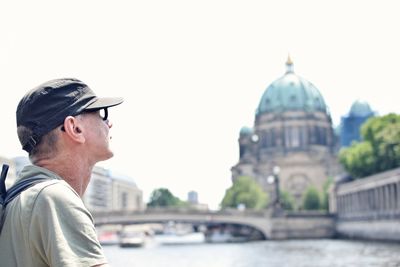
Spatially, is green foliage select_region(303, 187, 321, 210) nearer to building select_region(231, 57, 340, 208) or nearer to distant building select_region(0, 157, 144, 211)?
building select_region(231, 57, 340, 208)

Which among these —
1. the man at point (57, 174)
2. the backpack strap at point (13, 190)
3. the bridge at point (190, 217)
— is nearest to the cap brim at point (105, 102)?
the man at point (57, 174)

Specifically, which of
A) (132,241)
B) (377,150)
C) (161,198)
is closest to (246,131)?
(161,198)

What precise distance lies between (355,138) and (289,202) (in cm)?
3641

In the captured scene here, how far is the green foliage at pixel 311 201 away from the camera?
333 ft

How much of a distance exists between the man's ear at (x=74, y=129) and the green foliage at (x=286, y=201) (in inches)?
4047

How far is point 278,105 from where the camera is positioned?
127438 mm

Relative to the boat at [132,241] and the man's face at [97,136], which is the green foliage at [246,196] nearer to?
the boat at [132,241]

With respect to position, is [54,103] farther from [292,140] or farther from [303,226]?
[292,140]

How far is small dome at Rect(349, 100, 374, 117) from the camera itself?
139875 millimetres

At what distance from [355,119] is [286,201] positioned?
38.8 metres

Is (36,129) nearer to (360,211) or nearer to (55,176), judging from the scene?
(55,176)

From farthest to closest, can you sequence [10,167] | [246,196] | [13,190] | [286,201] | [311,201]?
[286,201]
[246,196]
[311,201]
[10,167]
[13,190]

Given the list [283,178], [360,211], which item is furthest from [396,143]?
[283,178]

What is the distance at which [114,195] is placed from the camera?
112 meters
